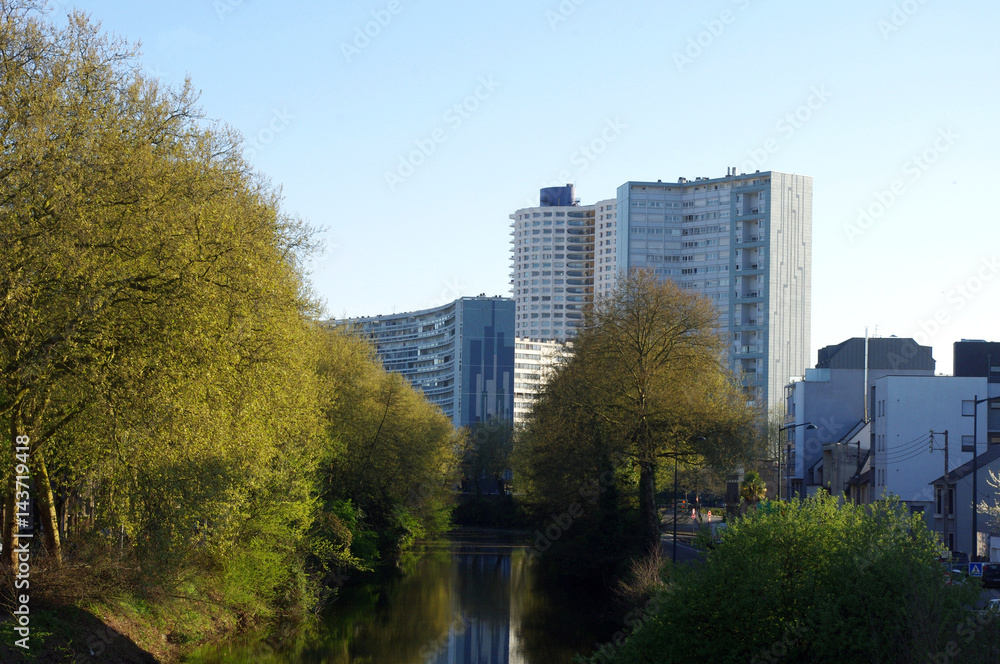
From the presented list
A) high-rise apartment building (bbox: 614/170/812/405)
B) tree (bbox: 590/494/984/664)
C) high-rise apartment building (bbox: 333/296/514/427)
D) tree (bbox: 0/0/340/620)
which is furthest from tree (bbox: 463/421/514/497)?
tree (bbox: 590/494/984/664)

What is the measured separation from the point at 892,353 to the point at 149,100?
7803 cm

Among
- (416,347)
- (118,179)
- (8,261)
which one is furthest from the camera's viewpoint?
(416,347)

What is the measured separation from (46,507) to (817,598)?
15891mm

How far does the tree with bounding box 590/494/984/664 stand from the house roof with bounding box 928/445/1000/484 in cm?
3965

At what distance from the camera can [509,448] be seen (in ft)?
333

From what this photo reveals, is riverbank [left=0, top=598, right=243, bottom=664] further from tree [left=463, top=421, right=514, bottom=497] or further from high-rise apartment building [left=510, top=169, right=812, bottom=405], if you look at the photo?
high-rise apartment building [left=510, top=169, right=812, bottom=405]

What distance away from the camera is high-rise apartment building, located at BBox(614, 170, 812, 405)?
419ft

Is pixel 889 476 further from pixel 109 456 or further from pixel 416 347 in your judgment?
pixel 416 347

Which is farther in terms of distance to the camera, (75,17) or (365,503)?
(365,503)

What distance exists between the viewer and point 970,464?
186 ft

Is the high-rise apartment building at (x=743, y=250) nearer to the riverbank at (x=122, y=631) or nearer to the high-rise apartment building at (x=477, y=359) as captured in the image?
the high-rise apartment building at (x=477, y=359)

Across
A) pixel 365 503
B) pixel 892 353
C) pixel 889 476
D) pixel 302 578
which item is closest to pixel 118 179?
pixel 302 578

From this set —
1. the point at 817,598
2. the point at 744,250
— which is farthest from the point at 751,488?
the point at 744,250

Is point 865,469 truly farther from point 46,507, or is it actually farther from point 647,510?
point 46,507
